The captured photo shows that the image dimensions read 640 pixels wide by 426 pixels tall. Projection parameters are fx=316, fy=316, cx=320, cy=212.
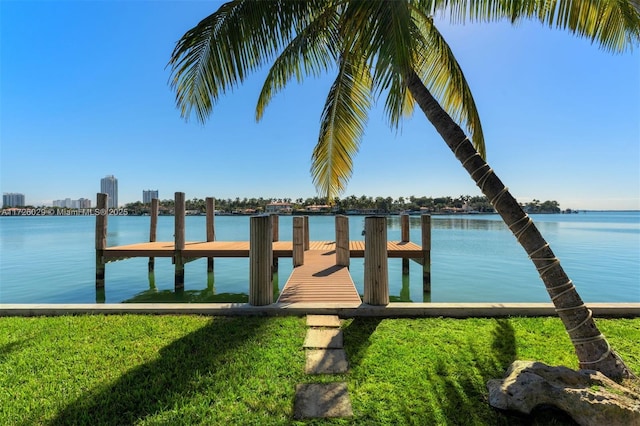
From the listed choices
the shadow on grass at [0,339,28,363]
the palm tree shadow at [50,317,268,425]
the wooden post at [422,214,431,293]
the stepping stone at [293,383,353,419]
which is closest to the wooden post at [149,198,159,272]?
the shadow on grass at [0,339,28,363]

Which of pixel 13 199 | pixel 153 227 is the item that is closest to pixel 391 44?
pixel 153 227


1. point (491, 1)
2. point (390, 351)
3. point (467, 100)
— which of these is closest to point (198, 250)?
point (390, 351)

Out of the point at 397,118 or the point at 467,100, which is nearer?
the point at 397,118

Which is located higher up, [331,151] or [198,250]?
[331,151]

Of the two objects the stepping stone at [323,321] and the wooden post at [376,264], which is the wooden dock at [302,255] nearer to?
the wooden post at [376,264]

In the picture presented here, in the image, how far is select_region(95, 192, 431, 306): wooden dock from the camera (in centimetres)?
525

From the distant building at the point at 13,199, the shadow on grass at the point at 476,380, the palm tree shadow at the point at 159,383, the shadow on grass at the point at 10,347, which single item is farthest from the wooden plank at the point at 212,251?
the distant building at the point at 13,199

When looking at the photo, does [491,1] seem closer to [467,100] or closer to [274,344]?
[467,100]

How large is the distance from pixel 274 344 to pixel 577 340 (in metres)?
3.19

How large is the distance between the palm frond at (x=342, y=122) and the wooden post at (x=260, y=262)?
2835 mm

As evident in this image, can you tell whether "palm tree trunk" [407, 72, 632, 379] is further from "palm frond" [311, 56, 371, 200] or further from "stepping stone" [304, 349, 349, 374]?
"palm frond" [311, 56, 371, 200]

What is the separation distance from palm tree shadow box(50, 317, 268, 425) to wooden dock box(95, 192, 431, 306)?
4.43ft

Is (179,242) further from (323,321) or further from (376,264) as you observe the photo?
(376,264)

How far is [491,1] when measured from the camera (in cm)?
358
